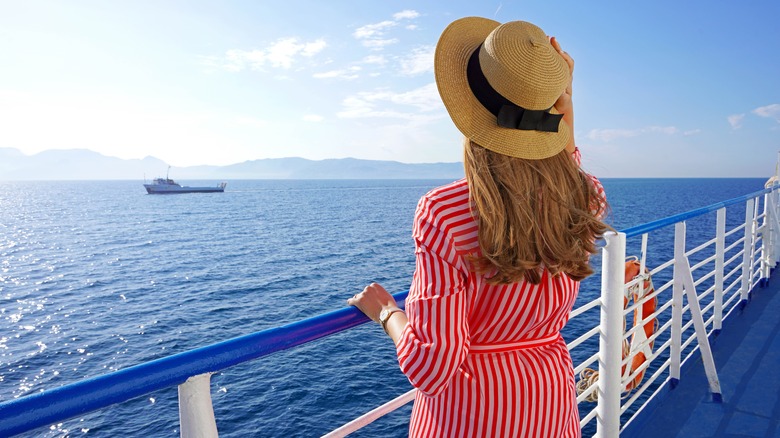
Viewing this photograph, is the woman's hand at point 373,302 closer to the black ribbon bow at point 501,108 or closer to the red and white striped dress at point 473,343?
the red and white striped dress at point 473,343

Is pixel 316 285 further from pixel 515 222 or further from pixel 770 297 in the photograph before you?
pixel 515 222

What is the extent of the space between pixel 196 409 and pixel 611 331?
1.78 meters

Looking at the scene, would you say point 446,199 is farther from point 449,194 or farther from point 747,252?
point 747,252

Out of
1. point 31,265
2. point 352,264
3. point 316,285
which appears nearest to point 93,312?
point 316,285

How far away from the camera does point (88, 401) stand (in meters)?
0.81

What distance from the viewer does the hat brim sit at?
943 millimetres

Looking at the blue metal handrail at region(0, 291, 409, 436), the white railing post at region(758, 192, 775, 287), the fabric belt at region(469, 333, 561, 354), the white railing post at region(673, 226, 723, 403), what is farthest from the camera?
the white railing post at region(758, 192, 775, 287)

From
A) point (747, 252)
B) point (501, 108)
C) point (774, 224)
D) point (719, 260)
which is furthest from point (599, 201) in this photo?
point (774, 224)

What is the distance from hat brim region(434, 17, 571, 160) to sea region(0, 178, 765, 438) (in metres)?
0.36

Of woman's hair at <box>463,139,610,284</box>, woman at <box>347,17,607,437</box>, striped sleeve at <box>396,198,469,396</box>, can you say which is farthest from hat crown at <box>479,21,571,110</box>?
striped sleeve at <box>396,198,469,396</box>

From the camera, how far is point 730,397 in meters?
3.05

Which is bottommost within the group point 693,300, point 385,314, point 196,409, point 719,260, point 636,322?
point 636,322

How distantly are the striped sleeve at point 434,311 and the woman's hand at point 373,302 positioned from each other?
24 cm

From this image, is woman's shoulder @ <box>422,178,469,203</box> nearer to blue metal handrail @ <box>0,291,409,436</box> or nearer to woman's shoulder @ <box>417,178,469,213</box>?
woman's shoulder @ <box>417,178,469,213</box>
